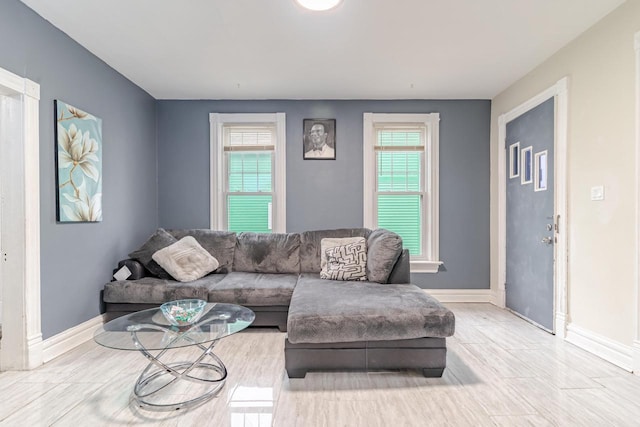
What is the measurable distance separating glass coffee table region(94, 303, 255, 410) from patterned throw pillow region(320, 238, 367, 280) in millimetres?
1239

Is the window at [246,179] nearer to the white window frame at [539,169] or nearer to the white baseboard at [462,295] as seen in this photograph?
the white baseboard at [462,295]

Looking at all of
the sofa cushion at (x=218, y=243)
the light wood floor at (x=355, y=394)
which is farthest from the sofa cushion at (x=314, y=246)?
the light wood floor at (x=355, y=394)

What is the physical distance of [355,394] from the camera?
6.89ft

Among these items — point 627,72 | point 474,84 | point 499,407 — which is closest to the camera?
point 499,407

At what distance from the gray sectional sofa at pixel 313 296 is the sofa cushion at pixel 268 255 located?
0.4 inches

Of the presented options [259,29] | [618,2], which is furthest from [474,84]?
[259,29]

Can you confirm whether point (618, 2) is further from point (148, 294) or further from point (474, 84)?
point (148, 294)

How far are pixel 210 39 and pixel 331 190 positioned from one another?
220 cm

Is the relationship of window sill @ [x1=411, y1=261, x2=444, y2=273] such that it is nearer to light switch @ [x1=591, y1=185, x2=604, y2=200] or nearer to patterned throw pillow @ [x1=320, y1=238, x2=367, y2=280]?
patterned throw pillow @ [x1=320, y1=238, x2=367, y2=280]

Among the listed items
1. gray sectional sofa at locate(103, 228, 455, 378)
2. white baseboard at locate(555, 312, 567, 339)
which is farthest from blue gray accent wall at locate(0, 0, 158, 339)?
white baseboard at locate(555, 312, 567, 339)

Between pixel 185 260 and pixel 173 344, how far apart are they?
70.1 inches

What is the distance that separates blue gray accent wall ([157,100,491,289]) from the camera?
438 centimetres

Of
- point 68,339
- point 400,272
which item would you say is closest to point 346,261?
point 400,272

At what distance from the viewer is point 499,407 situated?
77.0 inches
